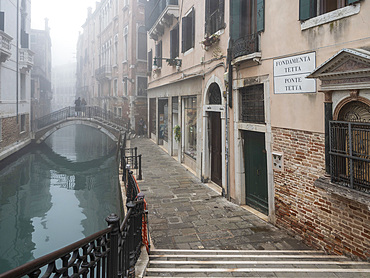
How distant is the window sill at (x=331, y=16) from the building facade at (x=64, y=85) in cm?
7236

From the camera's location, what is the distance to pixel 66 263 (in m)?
2.25

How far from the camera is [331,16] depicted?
4395 mm

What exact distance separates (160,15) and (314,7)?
1054 centimetres

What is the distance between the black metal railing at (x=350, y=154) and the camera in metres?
3.94

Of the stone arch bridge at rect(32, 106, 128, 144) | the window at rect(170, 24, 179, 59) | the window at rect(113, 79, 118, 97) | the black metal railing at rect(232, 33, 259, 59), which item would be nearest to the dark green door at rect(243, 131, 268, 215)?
the black metal railing at rect(232, 33, 259, 59)

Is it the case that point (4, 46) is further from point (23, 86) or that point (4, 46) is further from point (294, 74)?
point (294, 74)

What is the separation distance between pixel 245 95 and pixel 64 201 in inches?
356

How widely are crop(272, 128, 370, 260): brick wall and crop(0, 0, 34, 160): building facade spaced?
15.9 m

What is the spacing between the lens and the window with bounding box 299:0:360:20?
4.68 m

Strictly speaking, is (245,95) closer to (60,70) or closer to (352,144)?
(352,144)

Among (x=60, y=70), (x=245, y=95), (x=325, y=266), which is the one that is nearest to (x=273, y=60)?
(x=245, y=95)

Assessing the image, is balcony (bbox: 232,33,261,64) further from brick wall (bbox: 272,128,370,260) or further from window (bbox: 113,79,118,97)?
window (bbox: 113,79,118,97)

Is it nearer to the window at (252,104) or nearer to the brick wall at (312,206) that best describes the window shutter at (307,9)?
the window at (252,104)

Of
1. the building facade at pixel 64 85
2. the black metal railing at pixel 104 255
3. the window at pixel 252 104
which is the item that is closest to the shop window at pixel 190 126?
the window at pixel 252 104
